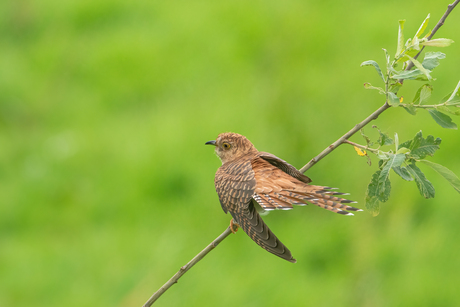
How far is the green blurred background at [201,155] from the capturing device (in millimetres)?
5410

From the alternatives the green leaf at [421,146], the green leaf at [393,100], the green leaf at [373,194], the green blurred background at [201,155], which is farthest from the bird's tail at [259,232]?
the green blurred background at [201,155]

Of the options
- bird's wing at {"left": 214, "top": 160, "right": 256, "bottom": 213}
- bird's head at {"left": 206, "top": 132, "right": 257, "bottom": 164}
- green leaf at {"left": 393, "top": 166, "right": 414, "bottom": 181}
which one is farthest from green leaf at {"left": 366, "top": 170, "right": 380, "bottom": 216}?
bird's head at {"left": 206, "top": 132, "right": 257, "bottom": 164}

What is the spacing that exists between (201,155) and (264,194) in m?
3.50

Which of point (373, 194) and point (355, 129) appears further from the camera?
point (355, 129)

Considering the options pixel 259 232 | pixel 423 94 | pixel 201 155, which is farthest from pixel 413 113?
pixel 201 155

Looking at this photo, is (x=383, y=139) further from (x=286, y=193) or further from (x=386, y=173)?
(x=286, y=193)

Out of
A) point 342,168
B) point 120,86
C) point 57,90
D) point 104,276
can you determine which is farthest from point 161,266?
point 57,90

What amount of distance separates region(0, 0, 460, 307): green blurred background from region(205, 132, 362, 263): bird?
7.22ft

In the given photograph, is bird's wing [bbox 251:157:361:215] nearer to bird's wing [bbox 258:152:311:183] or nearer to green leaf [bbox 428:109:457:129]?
bird's wing [bbox 258:152:311:183]

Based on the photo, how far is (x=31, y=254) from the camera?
675 centimetres

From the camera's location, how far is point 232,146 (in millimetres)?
4324

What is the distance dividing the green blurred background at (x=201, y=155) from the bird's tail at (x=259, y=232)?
2.53 metres

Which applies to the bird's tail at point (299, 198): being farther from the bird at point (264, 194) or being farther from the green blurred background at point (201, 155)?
the green blurred background at point (201, 155)

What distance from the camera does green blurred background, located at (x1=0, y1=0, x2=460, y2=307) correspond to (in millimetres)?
5410
